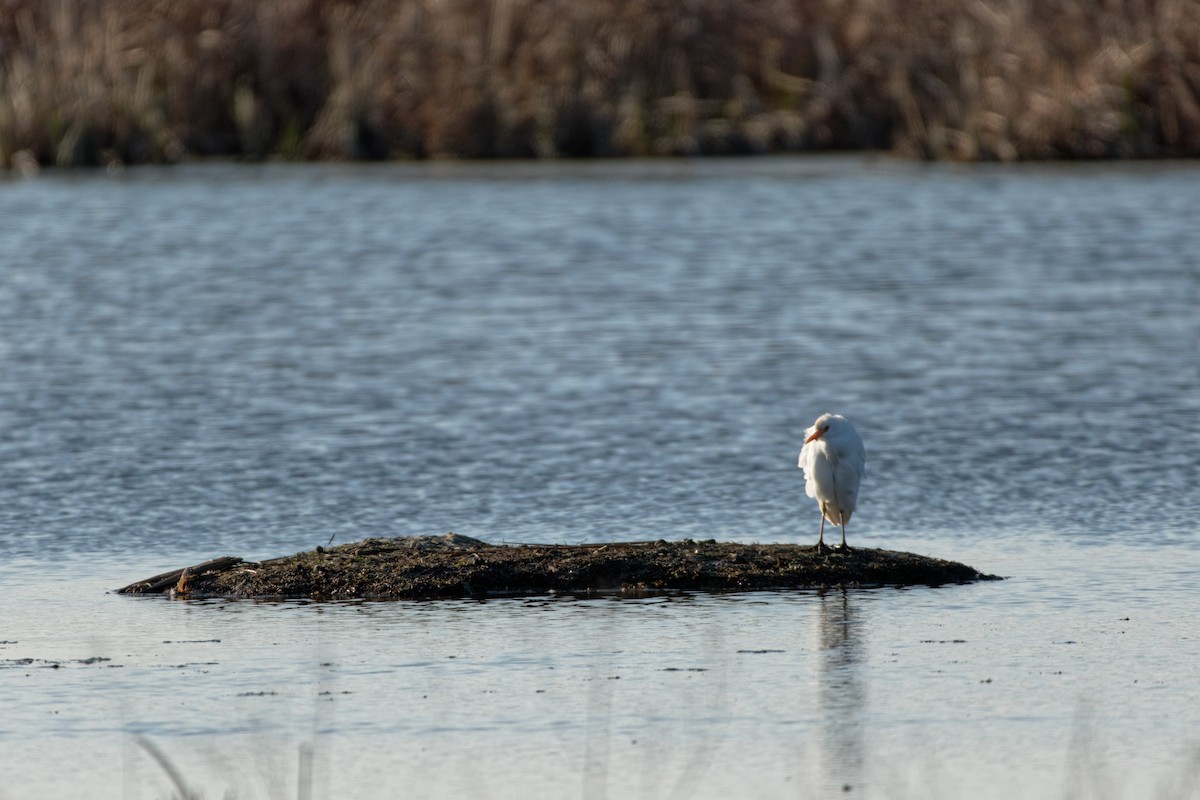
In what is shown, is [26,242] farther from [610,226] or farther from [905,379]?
[905,379]

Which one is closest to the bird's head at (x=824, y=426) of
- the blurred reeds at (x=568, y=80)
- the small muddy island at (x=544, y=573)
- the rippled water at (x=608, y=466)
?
the small muddy island at (x=544, y=573)

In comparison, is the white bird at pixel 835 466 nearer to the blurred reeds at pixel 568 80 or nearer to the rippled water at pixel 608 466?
the rippled water at pixel 608 466

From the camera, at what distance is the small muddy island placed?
8.05m

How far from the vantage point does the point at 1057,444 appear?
37.6 feet

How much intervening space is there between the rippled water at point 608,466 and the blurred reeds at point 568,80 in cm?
110

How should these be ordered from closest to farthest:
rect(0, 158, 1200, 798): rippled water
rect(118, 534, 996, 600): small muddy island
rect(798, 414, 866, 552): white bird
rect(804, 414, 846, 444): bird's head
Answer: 1. rect(0, 158, 1200, 798): rippled water
2. rect(118, 534, 996, 600): small muddy island
3. rect(798, 414, 866, 552): white bird
4. rect(804, 414, 846, 444): bird's head

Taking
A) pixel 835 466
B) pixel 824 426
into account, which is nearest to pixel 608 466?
pixel 824 426

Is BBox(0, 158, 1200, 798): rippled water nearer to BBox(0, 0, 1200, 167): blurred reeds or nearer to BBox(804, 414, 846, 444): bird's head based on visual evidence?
BBox(804, 414, 846, 444): bird's head

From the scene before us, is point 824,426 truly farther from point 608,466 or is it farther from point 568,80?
point 568,80

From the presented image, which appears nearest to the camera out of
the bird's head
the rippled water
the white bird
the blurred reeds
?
the rippled water

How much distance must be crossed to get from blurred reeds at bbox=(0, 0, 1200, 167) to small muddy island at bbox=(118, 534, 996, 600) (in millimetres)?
16340

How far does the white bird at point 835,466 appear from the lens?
8641mm

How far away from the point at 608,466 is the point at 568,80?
1441 cm

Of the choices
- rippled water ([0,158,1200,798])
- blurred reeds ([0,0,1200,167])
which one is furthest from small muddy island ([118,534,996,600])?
blurred reeds ([0,0,1200,167])
